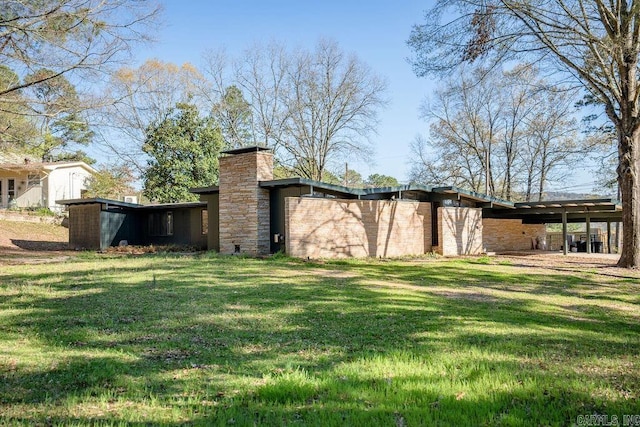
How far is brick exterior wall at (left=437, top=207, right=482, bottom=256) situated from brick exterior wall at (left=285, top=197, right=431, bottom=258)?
774mm

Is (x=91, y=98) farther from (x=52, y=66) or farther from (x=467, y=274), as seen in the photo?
(x=467, y=274)

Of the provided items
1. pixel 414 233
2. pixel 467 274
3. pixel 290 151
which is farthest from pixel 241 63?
pixel 467 274

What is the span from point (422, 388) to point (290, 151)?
92.6ft

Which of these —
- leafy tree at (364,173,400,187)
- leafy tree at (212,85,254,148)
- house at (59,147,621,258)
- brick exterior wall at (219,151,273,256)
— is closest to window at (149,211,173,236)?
house at (59,147,621,258)

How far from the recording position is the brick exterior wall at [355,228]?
15.9 meters

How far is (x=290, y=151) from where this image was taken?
3095 centimetres

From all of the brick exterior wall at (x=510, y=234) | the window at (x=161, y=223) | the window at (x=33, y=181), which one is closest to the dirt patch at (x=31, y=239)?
the window at (x=161, y=223)

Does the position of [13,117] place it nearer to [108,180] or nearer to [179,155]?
[179,155]

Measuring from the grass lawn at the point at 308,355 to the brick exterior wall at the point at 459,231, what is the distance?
1029cm

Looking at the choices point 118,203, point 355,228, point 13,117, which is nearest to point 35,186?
point 118,203

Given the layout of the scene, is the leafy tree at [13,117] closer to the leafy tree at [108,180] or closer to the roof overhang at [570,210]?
the leafy tree at [108,180]

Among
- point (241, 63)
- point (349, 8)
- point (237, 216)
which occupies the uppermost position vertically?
point (241, 63)

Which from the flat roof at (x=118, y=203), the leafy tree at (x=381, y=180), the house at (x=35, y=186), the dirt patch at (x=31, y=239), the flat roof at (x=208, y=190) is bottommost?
the dirt patch at (x=31, y=239)

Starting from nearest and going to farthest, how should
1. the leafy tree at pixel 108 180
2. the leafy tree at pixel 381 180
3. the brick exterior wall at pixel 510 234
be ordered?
the brick exterior wall at pixel 510 234 < the leafy tree at pixel 108 180 < the leafy tree at pixel 381 180
